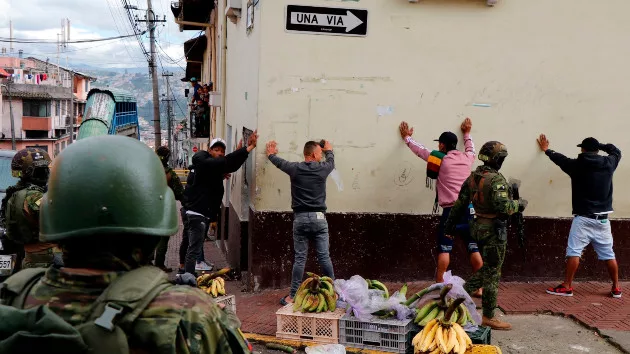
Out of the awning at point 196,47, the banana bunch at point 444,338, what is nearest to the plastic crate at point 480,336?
the banana bunch at point 444,338

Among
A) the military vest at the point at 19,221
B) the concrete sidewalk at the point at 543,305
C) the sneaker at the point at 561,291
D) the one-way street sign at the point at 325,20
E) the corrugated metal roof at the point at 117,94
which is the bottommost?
the concrete sidewalk at the point at 543,305

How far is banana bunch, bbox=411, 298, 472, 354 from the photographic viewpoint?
5.54 metres

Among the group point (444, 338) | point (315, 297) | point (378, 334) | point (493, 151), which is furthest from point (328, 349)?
point (493, 151)

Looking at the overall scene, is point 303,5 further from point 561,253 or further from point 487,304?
point 561,253

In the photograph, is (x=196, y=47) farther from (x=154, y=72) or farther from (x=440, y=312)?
(x=440, y=312)

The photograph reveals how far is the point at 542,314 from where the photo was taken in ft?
24.9

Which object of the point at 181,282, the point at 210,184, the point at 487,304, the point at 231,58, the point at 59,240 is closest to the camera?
the point at 59,240

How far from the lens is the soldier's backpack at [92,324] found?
202cm

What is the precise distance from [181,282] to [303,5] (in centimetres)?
605

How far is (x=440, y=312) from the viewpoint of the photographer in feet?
19.9

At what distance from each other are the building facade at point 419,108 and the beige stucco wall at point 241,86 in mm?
123

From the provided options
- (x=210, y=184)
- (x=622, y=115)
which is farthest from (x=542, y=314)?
(x=210, y=184)

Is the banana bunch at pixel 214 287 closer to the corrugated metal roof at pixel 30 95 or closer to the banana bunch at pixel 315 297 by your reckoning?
the banana bunch at pixel 315 297

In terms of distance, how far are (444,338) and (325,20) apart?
165 inches
